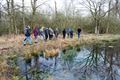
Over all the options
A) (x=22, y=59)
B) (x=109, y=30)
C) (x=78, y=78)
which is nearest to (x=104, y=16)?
(x=109, y=30)

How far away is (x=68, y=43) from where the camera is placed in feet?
96.6

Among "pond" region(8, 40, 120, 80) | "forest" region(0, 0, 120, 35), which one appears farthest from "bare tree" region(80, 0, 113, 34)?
"pond" region(8, 40, 120, 80)

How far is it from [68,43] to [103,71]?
12947mm

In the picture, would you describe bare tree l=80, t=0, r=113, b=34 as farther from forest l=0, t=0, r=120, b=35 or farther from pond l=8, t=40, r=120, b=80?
pond l=8, t=40, r=120, b=80

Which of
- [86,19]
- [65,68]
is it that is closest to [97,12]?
[86,19]

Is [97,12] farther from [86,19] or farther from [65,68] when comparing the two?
[65,68]

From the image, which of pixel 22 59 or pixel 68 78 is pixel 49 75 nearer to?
pixel 68 78

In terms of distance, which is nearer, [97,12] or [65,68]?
[65,68]

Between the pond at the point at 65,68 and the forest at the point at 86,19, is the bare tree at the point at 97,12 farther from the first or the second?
the pond at the point at 65,68

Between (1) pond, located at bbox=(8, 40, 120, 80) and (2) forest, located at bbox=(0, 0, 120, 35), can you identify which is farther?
(2) forest, located at bbox=(0, 0, 120, 35)

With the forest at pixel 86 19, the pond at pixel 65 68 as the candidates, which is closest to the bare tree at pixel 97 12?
the forest at pixel 86 19

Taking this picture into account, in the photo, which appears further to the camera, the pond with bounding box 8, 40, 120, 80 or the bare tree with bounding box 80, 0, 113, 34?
the bare tree with bounding box 80, 0, 113, 34

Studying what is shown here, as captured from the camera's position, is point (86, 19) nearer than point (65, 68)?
No

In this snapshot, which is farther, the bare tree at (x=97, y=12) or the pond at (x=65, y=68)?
the bare tree at (x=97, y=12)
